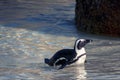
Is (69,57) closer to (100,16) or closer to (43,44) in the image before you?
(43,44)

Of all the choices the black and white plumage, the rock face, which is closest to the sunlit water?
the black and white plumage

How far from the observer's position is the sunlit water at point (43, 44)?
8641 mm

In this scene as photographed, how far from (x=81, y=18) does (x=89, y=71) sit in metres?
4.72

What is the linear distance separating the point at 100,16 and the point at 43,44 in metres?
2.03

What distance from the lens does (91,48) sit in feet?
35.5

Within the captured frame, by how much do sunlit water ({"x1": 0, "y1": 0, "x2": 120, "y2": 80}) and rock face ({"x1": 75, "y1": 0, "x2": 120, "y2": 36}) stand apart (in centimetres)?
35

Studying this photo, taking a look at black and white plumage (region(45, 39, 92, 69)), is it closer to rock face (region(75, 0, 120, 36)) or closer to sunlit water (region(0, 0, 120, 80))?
sunlit water (region(0, 0, 120, 80))

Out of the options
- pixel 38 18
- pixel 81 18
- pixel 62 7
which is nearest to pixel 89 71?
pixel 81 18

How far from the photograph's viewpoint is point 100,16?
12828 mm

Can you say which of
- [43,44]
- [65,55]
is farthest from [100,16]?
[65,55]

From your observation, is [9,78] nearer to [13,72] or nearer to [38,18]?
[13,72]

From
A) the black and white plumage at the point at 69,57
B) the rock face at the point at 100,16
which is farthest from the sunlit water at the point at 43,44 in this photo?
the rock face at the point at 100,16

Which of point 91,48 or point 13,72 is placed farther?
point 91,48

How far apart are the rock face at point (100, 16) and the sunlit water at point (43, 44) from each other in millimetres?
349
